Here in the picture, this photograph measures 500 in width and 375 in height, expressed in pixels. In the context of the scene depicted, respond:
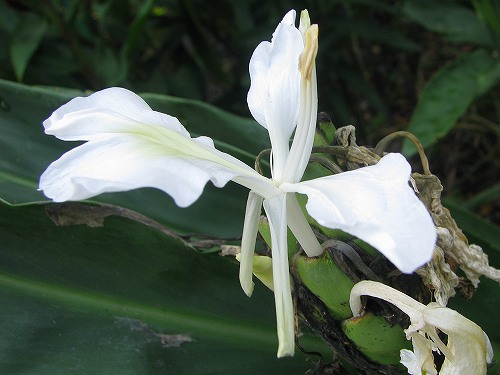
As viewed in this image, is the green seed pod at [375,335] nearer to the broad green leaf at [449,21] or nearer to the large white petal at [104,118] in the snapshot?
the large white petal at [104,118]

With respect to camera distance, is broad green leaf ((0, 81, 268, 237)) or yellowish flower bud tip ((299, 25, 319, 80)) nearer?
yellowish flower bud tip ((299, 25, 319, 80))

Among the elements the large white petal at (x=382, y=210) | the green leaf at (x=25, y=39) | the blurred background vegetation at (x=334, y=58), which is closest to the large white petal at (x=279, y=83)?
the large white petal at (x=382, y=210)

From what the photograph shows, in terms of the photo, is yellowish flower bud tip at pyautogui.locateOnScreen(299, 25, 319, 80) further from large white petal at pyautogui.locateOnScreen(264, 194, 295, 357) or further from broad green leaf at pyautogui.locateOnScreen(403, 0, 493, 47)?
broad green leaf at pyautogui.locateOnScreen(403, 0, 493, 47)

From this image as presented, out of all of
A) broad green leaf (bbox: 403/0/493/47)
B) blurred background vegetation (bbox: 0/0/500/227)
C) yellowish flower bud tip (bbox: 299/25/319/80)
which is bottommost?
blurred background vegetation (bbox: 0/0/500/227)

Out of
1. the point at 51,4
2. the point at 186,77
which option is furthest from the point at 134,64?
the point at 51,4

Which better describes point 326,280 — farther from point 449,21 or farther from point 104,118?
point 449,21

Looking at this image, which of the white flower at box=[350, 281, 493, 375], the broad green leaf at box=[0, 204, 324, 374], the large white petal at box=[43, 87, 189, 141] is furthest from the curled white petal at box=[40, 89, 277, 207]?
the broad green leaf at box=[0, 204, 324, 374]

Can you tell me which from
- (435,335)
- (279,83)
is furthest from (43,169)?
(435,335)
